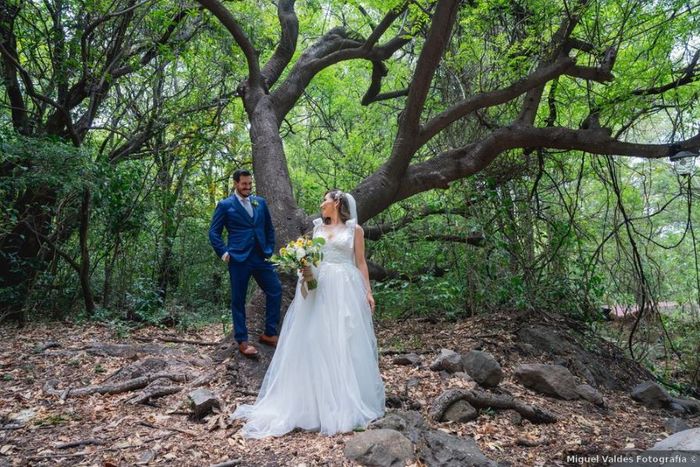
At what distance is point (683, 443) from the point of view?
3273 millimetres

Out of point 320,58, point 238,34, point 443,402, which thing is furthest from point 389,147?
point 443,402

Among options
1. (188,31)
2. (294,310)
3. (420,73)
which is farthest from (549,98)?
(188,31)

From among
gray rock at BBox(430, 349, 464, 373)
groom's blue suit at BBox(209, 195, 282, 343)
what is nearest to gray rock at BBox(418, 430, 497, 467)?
gray rock at BBox(430, 349, 464, 373)

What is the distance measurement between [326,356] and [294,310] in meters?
0.55

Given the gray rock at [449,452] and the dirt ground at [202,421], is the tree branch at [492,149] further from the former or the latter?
the gray rock at [449,452]

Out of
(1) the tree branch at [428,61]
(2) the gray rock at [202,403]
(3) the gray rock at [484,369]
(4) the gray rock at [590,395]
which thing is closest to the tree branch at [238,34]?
(1) the tree branch at [428,61]

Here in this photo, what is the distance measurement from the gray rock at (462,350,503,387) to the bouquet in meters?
1.97

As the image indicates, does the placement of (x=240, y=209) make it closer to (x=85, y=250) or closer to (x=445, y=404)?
(x=445, y=404)

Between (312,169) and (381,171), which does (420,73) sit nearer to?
(381,171)

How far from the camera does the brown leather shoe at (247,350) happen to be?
466cm

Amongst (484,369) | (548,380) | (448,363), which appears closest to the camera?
(484,369)

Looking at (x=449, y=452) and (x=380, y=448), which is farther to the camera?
(x=449, y=452)

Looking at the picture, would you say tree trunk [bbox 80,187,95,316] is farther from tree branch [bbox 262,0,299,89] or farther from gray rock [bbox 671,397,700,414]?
gray rock [bbox 671,397,700,414]

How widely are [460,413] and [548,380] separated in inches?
59.8
